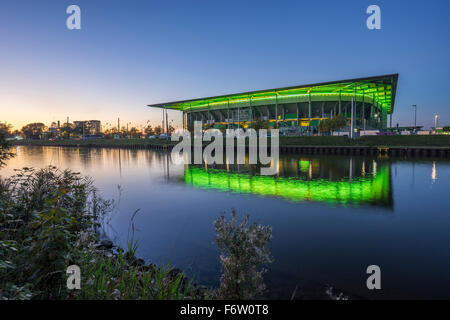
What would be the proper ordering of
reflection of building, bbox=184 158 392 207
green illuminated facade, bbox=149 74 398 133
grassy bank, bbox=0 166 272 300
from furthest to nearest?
green illuminated facade, bbox=149 74 398 133
reflection of building, bbox=184 158 392 207
grassy bank, bbox=0 166 272 300

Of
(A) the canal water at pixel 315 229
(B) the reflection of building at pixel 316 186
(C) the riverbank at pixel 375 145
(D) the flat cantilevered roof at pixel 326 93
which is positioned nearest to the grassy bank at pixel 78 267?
(A) the canal water at pixel 315 229

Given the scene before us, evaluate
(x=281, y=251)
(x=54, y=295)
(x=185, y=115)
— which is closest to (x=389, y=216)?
(x=281, y=251)

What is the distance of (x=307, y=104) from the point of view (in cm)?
7869

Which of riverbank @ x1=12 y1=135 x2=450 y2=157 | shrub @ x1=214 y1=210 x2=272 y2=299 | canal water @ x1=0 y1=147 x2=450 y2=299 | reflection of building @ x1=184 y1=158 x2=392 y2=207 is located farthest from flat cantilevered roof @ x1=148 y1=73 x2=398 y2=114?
shrub @ x1=214 y1=210 x2=272 y2=299

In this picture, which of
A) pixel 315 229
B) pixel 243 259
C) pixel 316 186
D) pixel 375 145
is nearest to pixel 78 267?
pixel 243 259

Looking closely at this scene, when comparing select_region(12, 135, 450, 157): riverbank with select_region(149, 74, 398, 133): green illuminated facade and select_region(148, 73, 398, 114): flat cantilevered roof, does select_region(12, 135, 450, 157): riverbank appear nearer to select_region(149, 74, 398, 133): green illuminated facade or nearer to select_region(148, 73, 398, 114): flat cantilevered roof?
select_region(148, 73, 398, 114): flat cantilevered roof

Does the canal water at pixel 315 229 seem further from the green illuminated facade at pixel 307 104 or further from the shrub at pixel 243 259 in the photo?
the green illuminated facade at pixel 307 104

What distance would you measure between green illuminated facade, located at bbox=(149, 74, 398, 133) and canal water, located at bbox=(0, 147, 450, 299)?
5252 cm

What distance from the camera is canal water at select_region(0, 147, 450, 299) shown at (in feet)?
20.3

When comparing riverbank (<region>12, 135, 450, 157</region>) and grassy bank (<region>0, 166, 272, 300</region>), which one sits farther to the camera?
riverbank (<region>12, 135, 450, 157</region>)

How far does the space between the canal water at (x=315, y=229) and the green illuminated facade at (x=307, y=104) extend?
5252 cm

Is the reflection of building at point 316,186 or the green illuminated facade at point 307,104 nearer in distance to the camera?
the reflection of building at point 316,186

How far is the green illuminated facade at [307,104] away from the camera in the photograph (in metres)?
66.1
